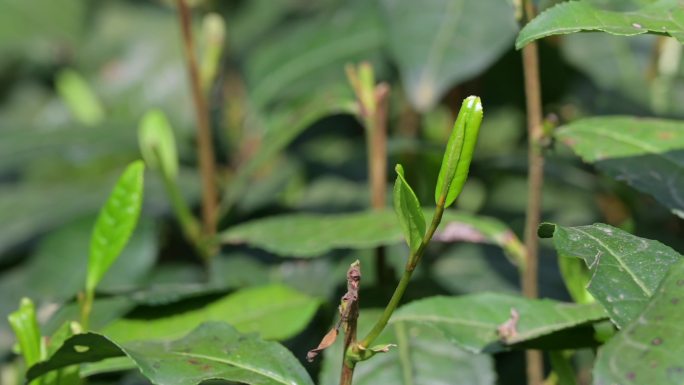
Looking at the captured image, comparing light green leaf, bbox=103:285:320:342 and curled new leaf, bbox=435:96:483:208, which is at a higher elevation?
curled new leaf, bbox=435:96:483:208

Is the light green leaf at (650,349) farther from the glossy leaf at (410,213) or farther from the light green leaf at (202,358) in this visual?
the light green leaf at (202,358)

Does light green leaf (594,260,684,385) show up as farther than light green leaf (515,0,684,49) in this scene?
No

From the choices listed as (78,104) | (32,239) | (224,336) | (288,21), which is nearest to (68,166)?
(78,104)

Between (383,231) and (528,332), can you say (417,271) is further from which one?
(528,332)

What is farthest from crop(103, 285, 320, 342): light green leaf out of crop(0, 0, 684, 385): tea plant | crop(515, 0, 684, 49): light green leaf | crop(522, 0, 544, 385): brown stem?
crop(515, 0, 684, 49): light green leaf

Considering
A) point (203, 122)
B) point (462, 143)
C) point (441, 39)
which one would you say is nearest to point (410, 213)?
point (462, 143)

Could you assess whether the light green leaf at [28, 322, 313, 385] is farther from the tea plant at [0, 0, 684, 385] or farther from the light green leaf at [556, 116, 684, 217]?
the light green leaf at [556, 116, 684, 217]

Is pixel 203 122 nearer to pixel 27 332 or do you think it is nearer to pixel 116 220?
pixel 116 220

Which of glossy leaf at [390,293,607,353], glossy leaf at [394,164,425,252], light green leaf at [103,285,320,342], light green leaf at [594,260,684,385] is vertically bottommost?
light green leaf at [103,285,320,342]
